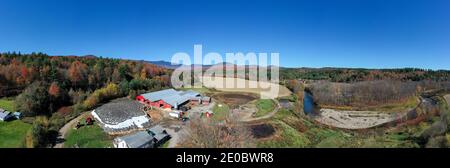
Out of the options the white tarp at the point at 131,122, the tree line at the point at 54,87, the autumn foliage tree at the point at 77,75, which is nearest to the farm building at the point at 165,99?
the tree line at the point at 54,87

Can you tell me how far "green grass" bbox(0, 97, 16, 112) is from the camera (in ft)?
55.3

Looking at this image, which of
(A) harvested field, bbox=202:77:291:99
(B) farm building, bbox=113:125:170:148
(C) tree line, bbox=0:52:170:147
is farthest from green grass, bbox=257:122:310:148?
(A) harvested field, bbox=202:77:291:99

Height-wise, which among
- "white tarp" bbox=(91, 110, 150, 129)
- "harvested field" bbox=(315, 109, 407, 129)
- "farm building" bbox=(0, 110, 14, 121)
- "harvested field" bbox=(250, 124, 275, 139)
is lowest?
"harvested field" bbox=(315, 109, 407, 129)

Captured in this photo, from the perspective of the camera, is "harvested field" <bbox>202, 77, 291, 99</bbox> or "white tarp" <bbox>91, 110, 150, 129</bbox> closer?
"white tarp" <bbox>91, 110, 150, 129</bbox>

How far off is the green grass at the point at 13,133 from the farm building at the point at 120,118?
364 cm

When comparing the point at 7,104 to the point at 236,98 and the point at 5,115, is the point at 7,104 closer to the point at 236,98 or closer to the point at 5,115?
the point at 5,115

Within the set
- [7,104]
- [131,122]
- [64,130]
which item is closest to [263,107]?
[131,122]

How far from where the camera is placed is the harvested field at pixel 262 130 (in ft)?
46.8

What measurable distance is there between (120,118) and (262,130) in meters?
8.94

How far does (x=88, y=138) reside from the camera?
1278 centimetres

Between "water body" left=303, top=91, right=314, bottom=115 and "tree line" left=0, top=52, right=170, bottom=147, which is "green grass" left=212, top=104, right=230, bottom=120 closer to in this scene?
"tree line" left=0, top=52, right=170, bottom=147

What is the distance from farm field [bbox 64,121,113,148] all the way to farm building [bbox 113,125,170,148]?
875 mm
